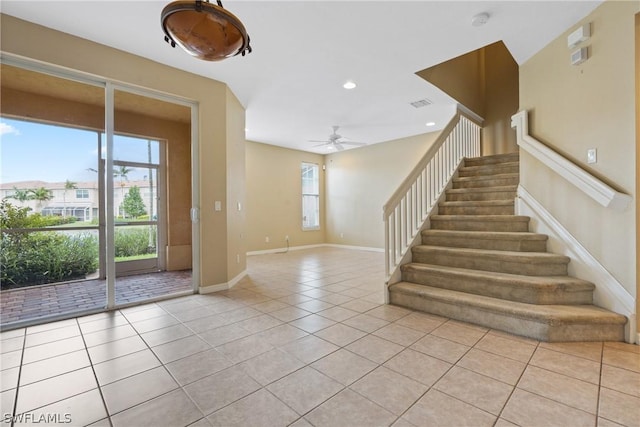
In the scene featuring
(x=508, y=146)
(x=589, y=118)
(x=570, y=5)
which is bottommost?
(x=589, y=118)

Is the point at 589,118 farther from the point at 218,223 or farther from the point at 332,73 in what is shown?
the point at 218,223

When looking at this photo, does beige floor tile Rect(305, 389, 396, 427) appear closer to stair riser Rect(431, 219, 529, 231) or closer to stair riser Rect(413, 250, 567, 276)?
stair riser Rect(413, 250, 567, 276)

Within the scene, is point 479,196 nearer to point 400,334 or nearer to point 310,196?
point 400,334

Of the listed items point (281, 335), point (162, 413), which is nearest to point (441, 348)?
point (281, 335)

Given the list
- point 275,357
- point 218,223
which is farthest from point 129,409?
point 218,223

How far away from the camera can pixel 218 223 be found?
3.96 m

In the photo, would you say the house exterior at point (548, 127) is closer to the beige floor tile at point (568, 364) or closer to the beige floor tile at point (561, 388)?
the beige floor tile at point (568, 364)

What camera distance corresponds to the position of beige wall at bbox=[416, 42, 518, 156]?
18.5 ft

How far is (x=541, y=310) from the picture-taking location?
2377 mm

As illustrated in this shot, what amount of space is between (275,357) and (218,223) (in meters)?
2.35

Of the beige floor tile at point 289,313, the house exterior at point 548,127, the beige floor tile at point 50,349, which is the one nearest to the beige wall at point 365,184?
the house exterior at point 548,127

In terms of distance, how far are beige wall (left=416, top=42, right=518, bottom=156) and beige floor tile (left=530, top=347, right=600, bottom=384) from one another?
14.7 ft

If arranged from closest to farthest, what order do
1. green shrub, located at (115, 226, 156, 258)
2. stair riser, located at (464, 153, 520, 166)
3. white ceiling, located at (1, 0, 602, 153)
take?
1. white ceiling, located at (1, 0, 602, 153)
2. green shrub, located at (115, 226, 156, 258)
3. stair riser, located at (464, 153, 520, 166)

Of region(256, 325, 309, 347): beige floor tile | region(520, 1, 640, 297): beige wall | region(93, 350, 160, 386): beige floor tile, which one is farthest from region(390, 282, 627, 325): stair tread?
region(93, 350, 160, 386): beige floor tile
